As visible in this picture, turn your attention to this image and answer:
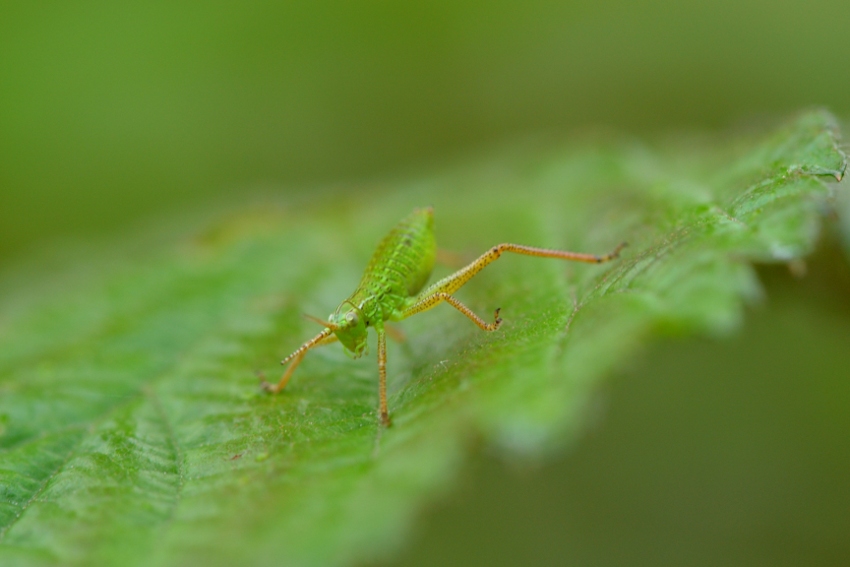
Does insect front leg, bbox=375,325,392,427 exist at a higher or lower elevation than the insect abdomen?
lower

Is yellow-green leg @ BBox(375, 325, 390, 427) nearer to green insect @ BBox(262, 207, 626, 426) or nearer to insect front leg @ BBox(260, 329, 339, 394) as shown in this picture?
green insect @ BBox(262, 207, 626, 426)

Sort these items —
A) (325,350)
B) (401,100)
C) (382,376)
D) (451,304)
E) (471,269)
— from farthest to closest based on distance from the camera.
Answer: (401,100), (325,350), (471,269), (451,304), (382,376)

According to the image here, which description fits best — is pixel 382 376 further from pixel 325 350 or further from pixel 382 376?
pixel 325 350

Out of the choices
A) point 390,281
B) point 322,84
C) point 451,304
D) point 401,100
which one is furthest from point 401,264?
point 322,84

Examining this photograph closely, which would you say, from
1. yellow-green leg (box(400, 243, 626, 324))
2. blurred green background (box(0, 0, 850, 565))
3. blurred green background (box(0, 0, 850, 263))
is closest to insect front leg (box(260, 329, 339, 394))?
yellow-green leg (box(400, 243, 626, 324))

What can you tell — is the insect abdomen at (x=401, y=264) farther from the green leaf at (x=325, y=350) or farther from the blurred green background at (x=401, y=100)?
the blurred green background at (x=401, y=100)

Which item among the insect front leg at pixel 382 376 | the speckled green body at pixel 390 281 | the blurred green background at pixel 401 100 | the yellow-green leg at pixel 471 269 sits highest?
the blurred green background at pixel 401 100

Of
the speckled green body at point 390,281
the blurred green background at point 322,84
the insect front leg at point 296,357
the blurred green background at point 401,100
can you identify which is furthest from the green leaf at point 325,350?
the blurred green background at point 322,84
